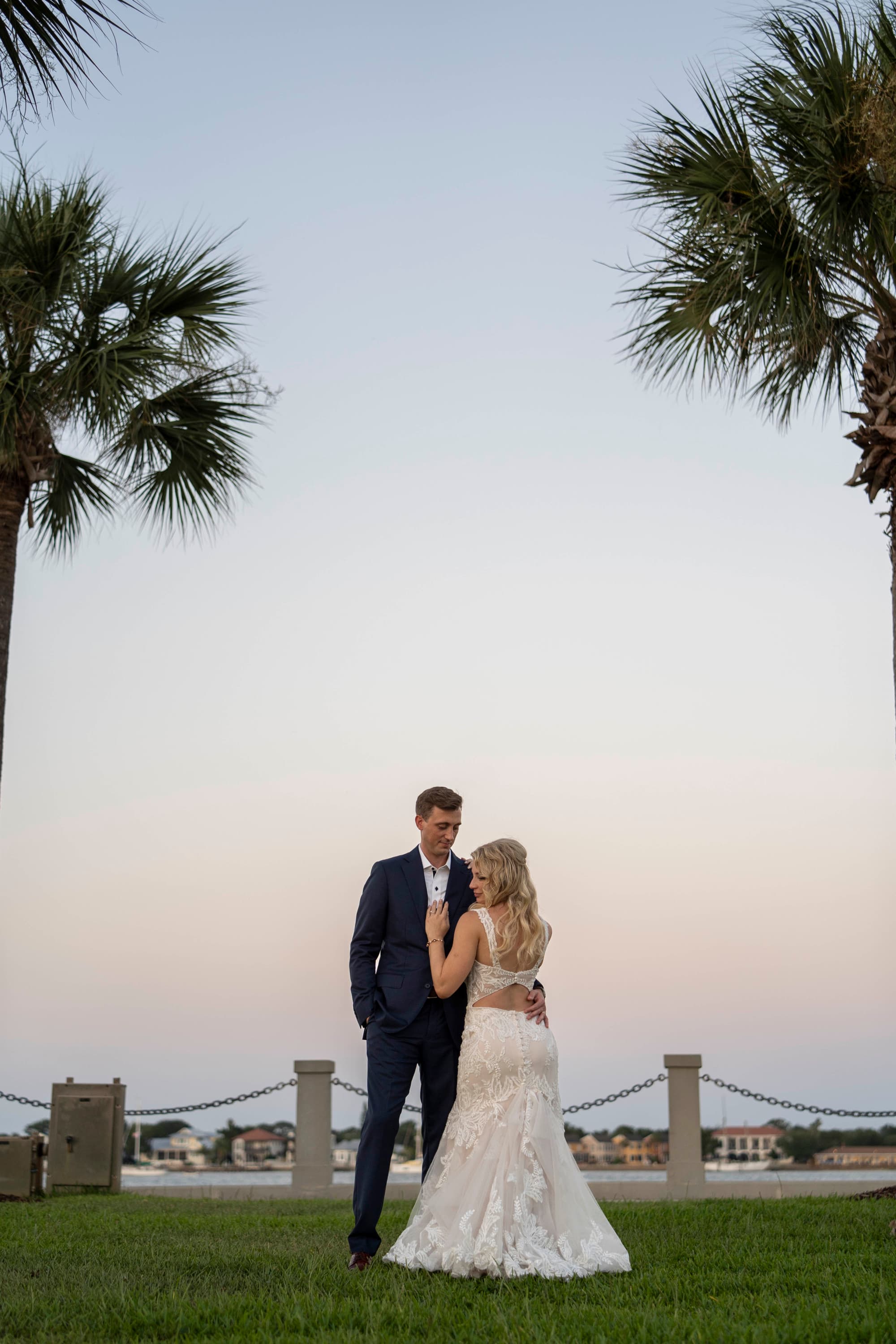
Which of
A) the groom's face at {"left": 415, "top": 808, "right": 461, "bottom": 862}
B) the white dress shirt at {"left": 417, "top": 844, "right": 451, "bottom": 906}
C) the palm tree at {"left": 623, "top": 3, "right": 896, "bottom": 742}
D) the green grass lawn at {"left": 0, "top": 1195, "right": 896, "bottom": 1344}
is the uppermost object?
the palm tree at {"left": 623, "top": 3, "right": 896, "bottom": 742}

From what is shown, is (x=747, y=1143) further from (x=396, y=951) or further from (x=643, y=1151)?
(x=396, y=951)

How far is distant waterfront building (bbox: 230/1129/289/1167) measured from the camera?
1470 centimetres

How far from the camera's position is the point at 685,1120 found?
12.6 meters

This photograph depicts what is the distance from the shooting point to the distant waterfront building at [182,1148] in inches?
548

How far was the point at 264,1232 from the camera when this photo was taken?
770 centimetres

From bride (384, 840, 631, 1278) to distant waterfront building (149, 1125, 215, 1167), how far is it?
889cm

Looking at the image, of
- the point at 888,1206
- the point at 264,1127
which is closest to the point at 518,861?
the point at 888,1206

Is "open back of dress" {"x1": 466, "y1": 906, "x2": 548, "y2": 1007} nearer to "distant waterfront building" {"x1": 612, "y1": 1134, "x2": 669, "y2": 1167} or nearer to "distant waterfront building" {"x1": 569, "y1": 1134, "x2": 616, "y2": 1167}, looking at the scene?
"distant waterfront building" {"x1": 612, "y1": 1134, "x2": 669, "y2": 1167}

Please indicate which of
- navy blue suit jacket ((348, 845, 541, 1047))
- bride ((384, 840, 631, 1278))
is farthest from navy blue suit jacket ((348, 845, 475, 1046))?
bride ((384, 840, 631, 1278))

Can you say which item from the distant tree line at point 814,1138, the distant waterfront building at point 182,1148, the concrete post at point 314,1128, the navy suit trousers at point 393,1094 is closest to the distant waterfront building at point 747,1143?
the distant tree line at point 814,1138

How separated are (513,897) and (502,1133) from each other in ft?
3.46

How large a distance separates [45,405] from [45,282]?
1.11m

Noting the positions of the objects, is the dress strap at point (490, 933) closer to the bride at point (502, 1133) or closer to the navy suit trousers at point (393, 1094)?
the bride at point (502, 1133)

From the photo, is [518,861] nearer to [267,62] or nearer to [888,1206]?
[888,1206]
